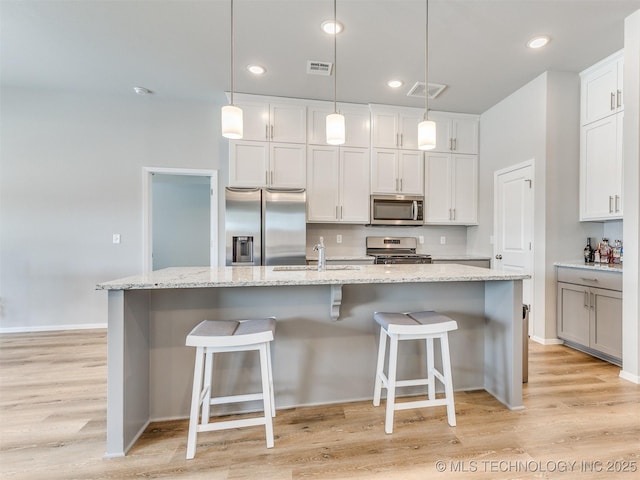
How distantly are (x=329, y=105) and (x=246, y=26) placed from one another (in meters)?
1.57

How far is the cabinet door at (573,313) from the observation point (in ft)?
9.48

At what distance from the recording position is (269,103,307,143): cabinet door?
3.77 metres

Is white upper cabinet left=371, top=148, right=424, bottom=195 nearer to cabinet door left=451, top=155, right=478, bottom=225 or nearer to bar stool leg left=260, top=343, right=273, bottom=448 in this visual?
cabinet door left=451, top=155, right=478, bottom=225

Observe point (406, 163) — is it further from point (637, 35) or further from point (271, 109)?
point (637, 35)

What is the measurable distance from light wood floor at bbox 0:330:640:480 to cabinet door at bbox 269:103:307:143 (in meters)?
3.00

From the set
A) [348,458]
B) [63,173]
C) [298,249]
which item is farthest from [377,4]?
[63,173]

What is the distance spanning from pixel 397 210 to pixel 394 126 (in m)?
1.12

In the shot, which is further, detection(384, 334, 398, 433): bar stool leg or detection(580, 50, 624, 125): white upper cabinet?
detection(580, 50, 624, 125): white upper cabinet

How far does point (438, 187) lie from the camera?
166 inches

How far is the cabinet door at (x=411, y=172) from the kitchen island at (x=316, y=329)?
2179mm

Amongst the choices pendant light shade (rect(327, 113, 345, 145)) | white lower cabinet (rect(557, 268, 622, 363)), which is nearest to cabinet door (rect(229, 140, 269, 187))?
pendant light shade (rect(327, 113, 345, 145))

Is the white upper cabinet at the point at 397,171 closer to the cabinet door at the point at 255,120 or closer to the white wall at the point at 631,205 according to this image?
the cabinet door at the point at 255,120

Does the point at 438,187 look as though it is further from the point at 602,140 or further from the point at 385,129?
the point at 602,140

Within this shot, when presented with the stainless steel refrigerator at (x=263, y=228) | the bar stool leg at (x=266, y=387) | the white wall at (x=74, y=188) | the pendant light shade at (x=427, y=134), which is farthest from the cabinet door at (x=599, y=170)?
the white wall at (x=74, y=188)
